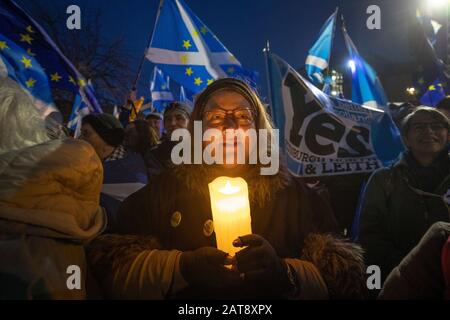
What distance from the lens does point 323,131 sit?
350 cm

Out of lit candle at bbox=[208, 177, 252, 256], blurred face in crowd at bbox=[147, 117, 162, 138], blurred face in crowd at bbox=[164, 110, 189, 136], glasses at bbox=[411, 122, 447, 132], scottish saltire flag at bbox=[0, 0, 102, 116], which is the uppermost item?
scottish saltire flag at bbox=[0, 0, 102, 116]

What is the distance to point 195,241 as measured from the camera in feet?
5.34

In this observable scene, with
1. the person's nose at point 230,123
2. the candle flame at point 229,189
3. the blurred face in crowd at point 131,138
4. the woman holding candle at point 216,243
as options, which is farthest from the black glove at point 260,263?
the blurred face in crowd at point 131,138

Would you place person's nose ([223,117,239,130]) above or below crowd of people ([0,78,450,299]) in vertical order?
above

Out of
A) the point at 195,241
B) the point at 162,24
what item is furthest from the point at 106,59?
the point at 195,241

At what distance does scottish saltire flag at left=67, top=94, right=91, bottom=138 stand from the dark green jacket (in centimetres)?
329

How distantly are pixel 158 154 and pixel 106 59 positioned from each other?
523 inches

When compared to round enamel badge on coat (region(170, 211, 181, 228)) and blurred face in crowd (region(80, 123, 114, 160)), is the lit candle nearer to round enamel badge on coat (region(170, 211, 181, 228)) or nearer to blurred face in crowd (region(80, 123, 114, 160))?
round enamel badge on coat (region(170, 211, 181, 228))

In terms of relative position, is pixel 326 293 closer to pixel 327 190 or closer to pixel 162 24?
pixel 327 190

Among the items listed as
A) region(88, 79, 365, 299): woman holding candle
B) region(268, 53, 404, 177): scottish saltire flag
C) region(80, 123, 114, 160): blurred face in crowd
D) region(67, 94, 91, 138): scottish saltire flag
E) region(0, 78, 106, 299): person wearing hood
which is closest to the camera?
region(0, 78, 106, 299): person wearing hood

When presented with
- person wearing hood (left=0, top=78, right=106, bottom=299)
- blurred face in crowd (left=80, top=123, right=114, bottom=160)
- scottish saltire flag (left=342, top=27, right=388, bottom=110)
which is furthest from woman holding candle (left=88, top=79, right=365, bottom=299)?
scottish saltire flag (left=342, top=27, right=388, bottom=110)

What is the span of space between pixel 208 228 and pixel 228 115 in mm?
579

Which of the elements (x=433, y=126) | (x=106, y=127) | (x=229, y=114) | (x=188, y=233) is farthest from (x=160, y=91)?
(x=188, y=233)

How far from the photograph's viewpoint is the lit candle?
3.89 feet
